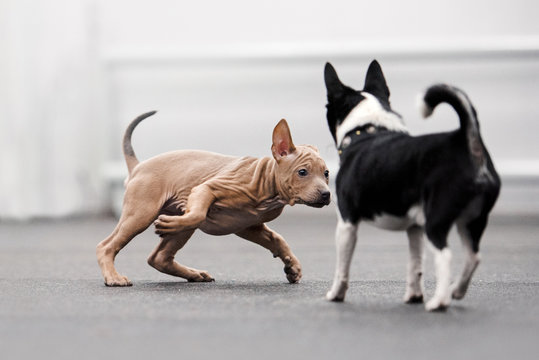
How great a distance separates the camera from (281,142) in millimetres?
2074

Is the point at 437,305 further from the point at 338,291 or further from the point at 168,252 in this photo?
the point at 168,252

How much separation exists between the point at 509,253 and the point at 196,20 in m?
3.29

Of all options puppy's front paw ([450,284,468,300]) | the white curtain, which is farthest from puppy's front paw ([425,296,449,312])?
the white curtain

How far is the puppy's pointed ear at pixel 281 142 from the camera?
206 centimetres

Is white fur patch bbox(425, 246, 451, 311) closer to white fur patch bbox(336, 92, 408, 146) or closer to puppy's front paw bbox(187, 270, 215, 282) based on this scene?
white fur patch bbox(336, 92, 408, 146)

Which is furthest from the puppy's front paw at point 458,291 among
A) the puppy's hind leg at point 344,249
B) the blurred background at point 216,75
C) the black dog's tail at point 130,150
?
the blurred background at point 216,75

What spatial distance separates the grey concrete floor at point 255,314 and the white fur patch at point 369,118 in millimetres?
458

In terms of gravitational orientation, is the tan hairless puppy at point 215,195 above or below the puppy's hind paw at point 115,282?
above

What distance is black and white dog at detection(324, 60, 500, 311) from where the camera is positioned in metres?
1.57

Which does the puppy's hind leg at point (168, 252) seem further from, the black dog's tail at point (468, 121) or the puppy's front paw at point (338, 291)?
the black dog's tail at point (468, 121)

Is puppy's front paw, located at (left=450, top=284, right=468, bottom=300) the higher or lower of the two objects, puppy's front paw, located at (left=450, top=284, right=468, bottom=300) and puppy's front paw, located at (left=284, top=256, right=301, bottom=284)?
the higher

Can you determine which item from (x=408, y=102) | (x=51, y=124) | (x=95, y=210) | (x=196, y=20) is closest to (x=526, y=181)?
(x=408, y=102)

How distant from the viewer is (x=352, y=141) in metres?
1.90

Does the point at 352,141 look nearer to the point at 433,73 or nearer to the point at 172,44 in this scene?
the point at 433,73
